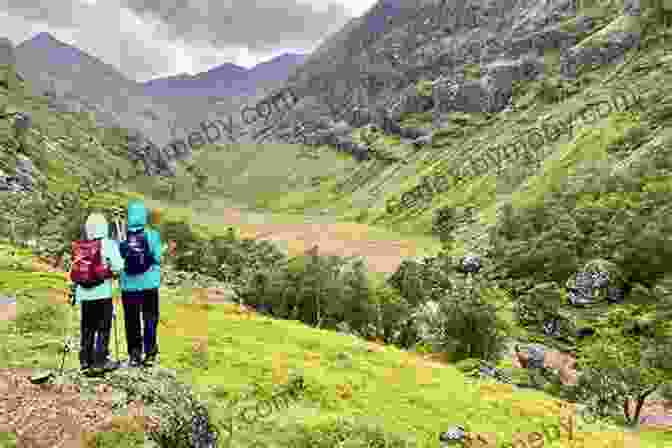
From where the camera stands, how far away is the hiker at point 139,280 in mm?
16469

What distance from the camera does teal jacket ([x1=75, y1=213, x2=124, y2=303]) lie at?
15508 millimetres

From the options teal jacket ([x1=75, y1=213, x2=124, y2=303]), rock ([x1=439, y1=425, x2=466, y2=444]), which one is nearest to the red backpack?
teal jacket ([x1=75, y1=213, x2=124, y2=303])

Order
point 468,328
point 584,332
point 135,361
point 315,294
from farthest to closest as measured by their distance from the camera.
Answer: point 584,332 → point 315,294 → point 468,328 → point 135,361

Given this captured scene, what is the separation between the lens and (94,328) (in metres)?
15.9

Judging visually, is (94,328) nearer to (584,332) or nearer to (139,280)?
(139,280)

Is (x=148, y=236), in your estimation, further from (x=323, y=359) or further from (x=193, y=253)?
(x=193, y=253)

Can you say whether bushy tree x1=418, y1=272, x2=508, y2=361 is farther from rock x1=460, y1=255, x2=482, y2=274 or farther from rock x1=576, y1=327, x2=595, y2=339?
rock x1=460, y1=255, x2=482, y2=274

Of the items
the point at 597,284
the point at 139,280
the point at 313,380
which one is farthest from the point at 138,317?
the point at 597,284

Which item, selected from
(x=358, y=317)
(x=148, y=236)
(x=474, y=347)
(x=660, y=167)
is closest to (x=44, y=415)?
(x=148, y=236)

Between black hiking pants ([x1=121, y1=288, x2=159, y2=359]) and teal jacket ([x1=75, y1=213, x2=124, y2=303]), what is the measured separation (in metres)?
1.03

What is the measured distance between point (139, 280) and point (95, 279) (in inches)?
56.6

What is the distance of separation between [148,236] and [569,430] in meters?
22.9

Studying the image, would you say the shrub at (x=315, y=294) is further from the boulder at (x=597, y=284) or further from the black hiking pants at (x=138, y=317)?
the black hiking pants at (x=138, y=317)

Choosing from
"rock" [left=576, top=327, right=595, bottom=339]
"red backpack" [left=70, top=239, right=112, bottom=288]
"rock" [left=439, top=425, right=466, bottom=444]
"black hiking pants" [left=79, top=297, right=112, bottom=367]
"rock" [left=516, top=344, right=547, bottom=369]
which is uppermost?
"red backpack" [left=70, top=239, right=112, bottom=288]
